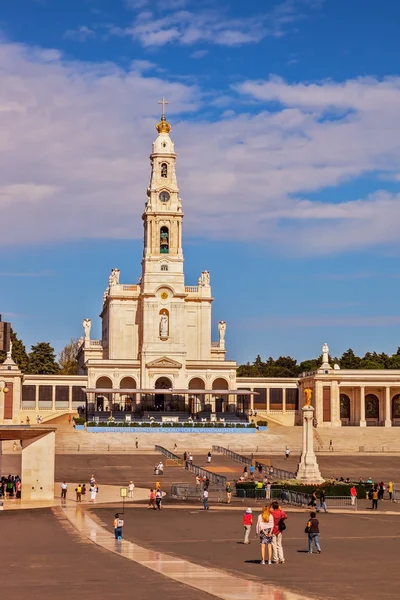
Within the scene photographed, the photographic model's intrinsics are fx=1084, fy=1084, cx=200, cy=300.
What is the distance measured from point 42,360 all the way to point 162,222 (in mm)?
30458

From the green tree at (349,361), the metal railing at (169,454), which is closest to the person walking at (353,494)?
the metal railing at (169,454)

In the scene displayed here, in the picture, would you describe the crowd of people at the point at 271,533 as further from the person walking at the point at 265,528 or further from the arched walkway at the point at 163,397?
the arched walkway at the point at 163,397

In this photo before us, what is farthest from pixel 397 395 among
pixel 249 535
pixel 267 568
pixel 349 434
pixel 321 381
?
pixel 267 568

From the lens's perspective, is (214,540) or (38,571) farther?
(214,540)

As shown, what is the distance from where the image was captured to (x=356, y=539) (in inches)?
1515

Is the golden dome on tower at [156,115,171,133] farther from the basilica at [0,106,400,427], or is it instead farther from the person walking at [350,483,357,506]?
the person walking at [350,483,357,506]

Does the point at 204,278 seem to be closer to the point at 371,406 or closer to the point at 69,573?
the point at 371,406

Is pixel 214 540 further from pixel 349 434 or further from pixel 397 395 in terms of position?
pixel 397 395

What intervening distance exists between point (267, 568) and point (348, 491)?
26.6 meters

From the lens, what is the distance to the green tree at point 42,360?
142 m

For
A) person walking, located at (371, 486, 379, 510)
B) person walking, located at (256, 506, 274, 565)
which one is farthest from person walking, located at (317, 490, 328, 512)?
person walking, located at (256, 506, 274, 565)

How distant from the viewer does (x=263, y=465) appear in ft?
249

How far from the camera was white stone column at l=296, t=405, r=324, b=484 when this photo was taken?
201ft

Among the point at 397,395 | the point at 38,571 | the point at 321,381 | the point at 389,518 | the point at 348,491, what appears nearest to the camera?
the point at 38,571
